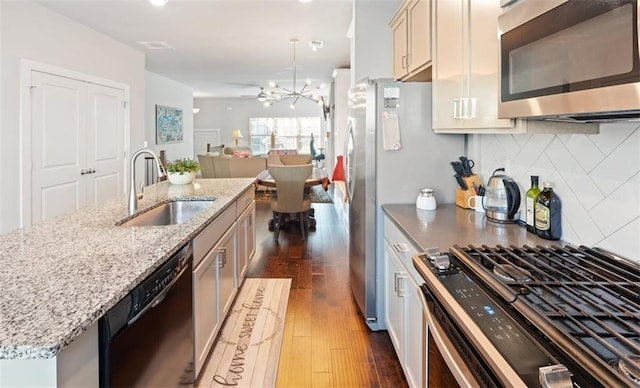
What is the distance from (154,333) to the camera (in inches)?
55.9

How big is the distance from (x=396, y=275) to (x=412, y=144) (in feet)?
3.07

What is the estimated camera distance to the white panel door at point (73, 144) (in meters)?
4.24

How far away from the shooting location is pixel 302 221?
530 centimetres

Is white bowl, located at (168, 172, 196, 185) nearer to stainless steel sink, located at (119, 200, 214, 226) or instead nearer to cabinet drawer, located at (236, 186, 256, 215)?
cabinet drawer, located at (236, 186, 256, 215)

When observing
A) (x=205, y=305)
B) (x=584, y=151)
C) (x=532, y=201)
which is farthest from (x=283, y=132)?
(x=584, y=151)

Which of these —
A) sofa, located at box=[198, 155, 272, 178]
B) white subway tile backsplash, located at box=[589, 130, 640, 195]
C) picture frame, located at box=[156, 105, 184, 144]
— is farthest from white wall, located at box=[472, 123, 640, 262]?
picture frame, located at box=[156, 105, 184, 144]

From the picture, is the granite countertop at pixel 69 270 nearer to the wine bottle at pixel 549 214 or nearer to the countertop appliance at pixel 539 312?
the countertop appliance at pixel 539 312

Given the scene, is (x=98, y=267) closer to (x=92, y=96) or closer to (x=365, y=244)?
(x=365, y=244)

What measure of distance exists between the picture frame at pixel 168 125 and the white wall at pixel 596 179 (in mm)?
8173

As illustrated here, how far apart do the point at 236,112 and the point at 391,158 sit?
1210 cm

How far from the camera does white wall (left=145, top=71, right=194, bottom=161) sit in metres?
8.41

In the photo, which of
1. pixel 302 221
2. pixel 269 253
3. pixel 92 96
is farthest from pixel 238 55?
pixel 269 253

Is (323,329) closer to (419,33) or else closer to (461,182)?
(461,182)

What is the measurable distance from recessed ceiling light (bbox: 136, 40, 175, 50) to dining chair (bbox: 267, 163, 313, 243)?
239cm
